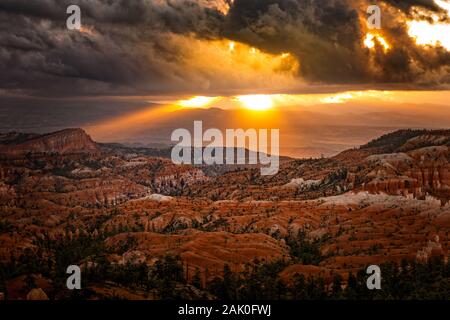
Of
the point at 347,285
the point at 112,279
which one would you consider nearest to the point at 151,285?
the point at 112,279

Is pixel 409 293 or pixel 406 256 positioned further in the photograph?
pixel 406 256

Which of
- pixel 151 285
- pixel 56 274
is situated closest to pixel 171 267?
pixel 151 285

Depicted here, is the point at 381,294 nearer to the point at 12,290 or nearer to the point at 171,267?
the point at 171,267

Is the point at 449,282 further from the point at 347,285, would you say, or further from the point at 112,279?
the point at 112,279

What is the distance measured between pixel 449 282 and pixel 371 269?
20749 mm

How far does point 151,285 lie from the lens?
139m

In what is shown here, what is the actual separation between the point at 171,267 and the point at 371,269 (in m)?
49.5

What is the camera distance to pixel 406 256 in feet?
561
